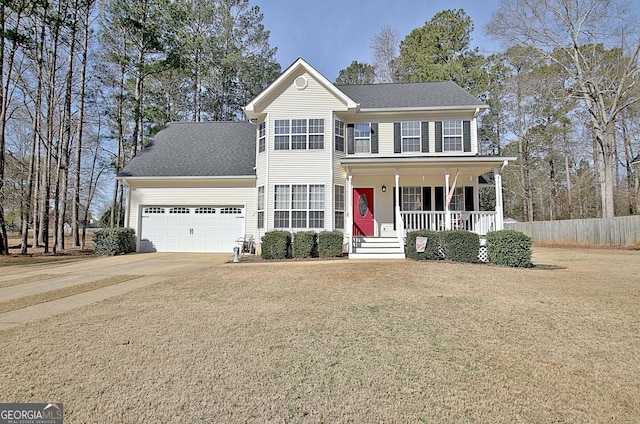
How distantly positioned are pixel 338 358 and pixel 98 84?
26861 mm

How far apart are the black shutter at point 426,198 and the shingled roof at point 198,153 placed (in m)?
7.65

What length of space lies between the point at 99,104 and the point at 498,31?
28.7 m

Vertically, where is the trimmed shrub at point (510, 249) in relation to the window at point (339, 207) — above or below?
below

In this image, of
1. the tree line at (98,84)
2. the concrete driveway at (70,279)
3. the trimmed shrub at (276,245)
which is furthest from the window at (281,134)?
the tree line at (98,84)

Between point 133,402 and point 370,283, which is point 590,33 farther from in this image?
point 133,402

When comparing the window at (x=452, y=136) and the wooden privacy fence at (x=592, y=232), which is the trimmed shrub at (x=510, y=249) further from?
the wooden privacy fence at (x=592, y=232)

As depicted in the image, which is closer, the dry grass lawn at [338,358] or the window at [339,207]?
the dry grass lawn at [338,358]

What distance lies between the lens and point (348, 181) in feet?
42.9

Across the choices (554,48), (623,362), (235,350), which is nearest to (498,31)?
(554,48)

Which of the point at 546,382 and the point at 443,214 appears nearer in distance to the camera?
the point at 546,382

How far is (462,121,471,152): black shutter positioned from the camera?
567 inches

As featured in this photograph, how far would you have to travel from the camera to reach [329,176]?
545 inches

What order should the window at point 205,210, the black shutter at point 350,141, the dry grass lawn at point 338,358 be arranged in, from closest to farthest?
the dry grass lawn at point 338,358 < the black shutter at point 350,141 < the window at point 205,210

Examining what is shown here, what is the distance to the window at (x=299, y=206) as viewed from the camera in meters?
13.8
